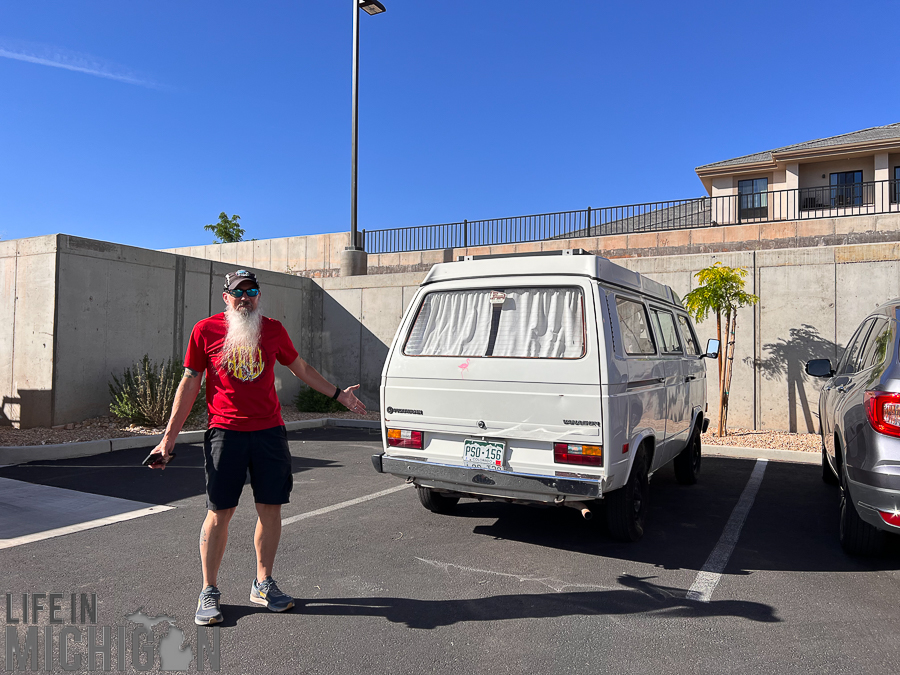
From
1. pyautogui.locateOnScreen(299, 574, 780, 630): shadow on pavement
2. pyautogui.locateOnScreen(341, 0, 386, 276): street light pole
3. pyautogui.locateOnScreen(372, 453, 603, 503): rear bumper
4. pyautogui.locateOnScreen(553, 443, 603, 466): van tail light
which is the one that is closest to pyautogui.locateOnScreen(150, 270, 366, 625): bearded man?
pyautogui.locateOnScreen(299, 574, 780, 630): shadow on pavement

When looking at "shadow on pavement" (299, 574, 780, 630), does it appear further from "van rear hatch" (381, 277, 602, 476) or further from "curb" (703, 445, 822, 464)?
"curb" (703, 445, 822, 464)

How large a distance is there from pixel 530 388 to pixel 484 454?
0.59 meters

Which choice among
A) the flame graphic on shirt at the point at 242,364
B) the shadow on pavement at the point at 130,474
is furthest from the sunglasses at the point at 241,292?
the shadow on pavement at the point at 130,474

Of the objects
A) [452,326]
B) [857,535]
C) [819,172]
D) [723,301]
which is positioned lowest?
[857,535]

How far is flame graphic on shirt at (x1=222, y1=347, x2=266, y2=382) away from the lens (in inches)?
136

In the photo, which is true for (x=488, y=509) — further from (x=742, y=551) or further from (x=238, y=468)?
(x=238, y=468)

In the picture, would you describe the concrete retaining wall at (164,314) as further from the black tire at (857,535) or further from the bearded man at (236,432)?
the bearded man at (236,432)

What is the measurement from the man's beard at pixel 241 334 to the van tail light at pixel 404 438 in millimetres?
1673

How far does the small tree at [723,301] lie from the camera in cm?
1012

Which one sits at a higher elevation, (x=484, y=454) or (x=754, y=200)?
(x=754, y=200)

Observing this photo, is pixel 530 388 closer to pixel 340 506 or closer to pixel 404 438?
pixel 404 438

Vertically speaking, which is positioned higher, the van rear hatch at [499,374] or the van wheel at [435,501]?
the van rear hatch at [499,374]

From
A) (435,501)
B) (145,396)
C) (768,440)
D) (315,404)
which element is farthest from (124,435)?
(768,440)

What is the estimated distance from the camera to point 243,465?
347cm
